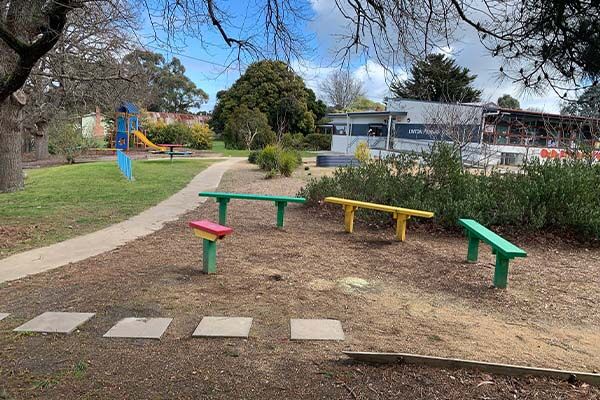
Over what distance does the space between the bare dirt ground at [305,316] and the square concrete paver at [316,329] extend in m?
0.09

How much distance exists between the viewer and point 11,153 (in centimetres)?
1366

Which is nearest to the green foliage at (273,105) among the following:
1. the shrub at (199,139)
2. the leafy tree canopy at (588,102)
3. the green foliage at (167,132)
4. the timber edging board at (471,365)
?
the shrub at (199,139)

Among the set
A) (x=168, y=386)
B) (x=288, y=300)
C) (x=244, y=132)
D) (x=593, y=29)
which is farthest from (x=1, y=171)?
(x=244, y=132)

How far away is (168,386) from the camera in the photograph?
2.85m

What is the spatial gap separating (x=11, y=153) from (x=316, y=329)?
13.0m

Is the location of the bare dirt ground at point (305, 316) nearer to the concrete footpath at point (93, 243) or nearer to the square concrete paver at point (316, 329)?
the square concrete paver at point (316, 329)

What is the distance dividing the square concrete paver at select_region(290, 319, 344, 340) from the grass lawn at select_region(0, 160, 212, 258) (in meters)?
4.74

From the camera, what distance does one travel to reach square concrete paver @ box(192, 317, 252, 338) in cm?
363

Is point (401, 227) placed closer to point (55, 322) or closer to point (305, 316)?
point (305, 316)

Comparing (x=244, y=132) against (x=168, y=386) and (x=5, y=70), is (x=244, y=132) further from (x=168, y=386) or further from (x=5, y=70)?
(x=168, y=386)

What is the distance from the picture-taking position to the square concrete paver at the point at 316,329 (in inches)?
142

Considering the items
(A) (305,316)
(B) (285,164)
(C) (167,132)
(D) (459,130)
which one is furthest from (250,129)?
(A) (305,316)

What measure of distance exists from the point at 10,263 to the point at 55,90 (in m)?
19.5

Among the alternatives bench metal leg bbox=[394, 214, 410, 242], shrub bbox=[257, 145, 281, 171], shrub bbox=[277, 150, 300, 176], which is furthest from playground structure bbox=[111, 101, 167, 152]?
bench metal leg bbox=[394, 214, 410, 242]
